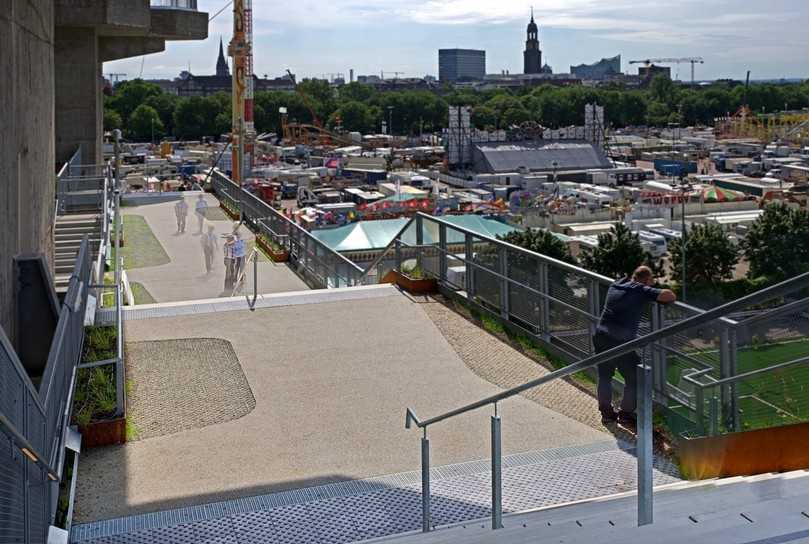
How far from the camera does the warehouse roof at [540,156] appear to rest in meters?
102

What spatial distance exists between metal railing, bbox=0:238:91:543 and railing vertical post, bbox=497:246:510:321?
14.6 ft

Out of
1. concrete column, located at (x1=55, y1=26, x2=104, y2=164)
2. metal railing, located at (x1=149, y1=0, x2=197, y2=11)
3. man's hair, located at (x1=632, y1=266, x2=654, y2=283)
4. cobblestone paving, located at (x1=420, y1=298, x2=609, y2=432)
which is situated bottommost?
cobblestone paving, located at (x1=420, y1=298, x2=609, y2=432)

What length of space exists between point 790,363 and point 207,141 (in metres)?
132

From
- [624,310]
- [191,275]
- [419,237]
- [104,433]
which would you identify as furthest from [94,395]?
[191,275]

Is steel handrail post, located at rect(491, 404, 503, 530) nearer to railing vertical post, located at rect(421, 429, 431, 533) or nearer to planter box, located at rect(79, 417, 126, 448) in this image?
railing vertical post, located at rect(421, 429, 431, 533)

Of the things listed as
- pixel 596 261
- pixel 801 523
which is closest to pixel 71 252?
pixel 801 523

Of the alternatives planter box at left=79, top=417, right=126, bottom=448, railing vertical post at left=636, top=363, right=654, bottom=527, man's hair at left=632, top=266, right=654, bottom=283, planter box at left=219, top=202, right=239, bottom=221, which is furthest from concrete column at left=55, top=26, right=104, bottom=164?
railing vertical post at left=636, top=363, right=654, bottom=527

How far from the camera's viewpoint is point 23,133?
30.5ft

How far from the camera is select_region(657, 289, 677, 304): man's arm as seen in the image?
6250 mm

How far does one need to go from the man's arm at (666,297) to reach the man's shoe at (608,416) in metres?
0.81

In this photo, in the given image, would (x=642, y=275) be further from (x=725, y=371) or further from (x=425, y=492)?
(x=425, y=492)

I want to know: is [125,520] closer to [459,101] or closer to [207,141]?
[207,141]

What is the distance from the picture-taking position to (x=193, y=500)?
584 centimetres

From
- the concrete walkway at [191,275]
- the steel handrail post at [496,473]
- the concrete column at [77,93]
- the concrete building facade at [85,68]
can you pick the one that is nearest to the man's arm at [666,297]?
the steel handrail post at [496,473]
